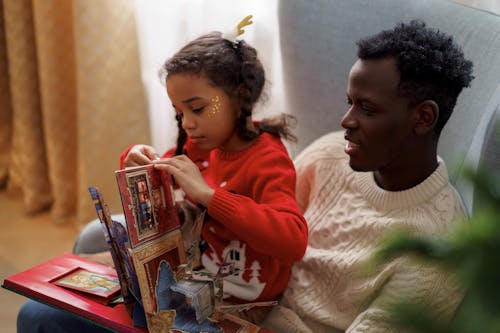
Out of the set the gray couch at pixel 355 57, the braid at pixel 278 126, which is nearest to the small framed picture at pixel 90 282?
the braid at pixel 278 126

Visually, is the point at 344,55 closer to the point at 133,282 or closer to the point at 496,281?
the point at 133,282

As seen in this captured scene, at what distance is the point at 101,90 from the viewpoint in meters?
2.12

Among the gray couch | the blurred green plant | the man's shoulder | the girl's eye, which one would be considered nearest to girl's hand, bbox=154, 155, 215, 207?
the girl's eye

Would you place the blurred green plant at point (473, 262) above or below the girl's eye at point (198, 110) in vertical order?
below

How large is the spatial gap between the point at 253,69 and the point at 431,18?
1.27 ft

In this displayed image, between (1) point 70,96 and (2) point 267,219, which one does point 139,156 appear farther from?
(1) point 70,96

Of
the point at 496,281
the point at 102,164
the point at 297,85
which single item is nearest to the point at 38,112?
the point at 102,164

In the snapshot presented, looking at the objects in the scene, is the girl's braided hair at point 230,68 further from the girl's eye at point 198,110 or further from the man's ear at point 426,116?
the man's ear at point 426,116

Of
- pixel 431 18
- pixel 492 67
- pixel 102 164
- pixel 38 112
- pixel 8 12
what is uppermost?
pixel 8 12

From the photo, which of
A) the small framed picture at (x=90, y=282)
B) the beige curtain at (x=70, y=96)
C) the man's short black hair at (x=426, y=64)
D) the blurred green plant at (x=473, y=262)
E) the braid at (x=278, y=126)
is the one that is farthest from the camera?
the beige curtain at (x=70, y=96)

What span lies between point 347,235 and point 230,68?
398 mm

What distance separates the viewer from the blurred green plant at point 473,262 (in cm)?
32

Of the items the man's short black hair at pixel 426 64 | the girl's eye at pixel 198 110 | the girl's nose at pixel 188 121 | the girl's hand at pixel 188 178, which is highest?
the man's short black hair at pixel 426 64

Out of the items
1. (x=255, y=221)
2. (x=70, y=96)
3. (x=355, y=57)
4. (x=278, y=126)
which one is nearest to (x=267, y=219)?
(x=255, y=221)
